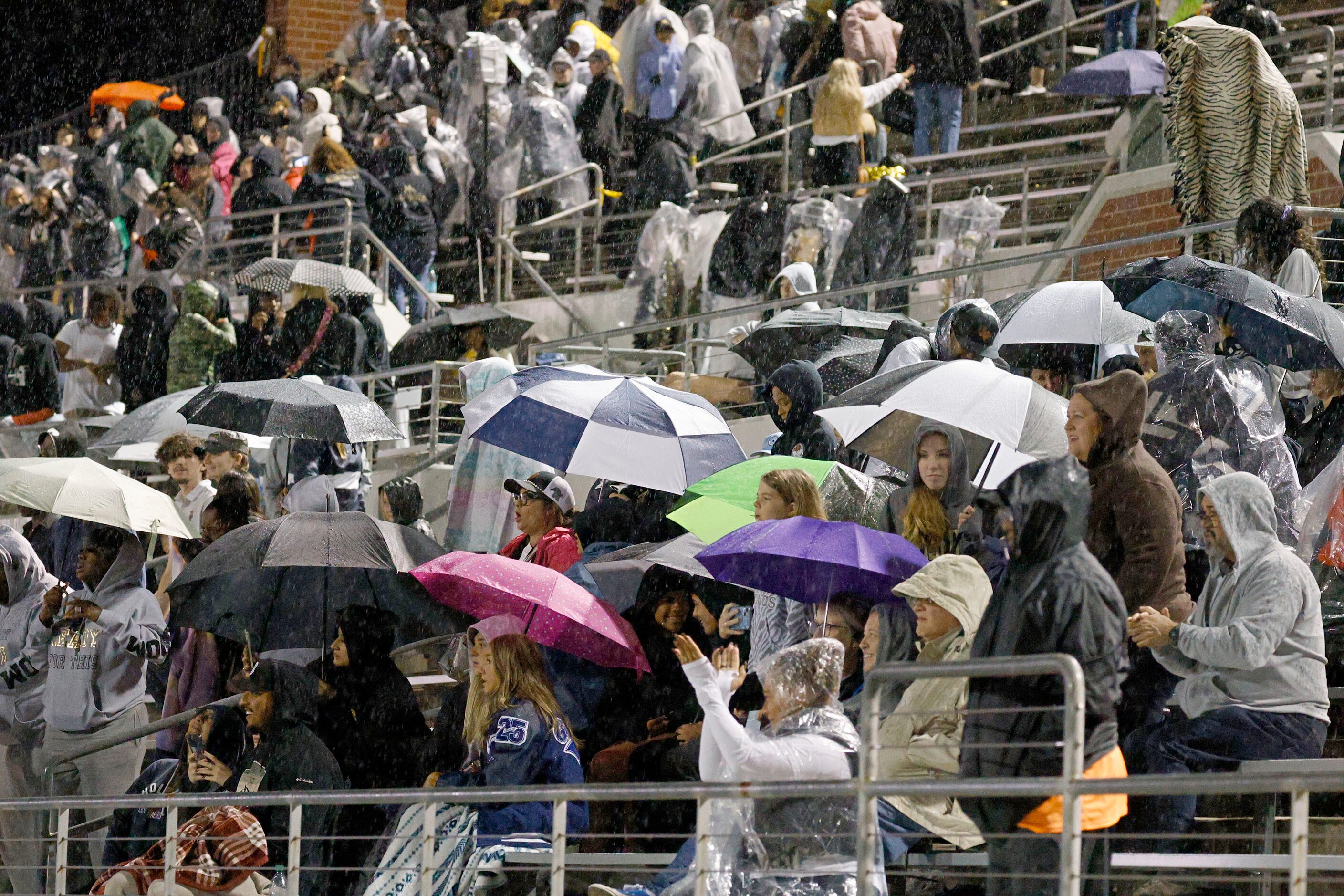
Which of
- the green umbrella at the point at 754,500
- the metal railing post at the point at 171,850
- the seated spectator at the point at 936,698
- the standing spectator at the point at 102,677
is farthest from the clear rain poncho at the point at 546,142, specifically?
the seated spectator at the point at 936,698

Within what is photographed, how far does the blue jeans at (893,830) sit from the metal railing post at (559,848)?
3.36 ft

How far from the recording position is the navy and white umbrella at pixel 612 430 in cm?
1004

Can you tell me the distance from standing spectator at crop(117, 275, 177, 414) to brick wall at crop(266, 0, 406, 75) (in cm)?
917

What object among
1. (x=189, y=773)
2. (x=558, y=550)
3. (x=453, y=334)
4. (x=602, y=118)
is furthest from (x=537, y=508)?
(x=602, y=118)

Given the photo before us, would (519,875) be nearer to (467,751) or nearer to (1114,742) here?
(467,751)

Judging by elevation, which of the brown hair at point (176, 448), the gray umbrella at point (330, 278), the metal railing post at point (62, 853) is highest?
the gray umbrella at point (330, 278)

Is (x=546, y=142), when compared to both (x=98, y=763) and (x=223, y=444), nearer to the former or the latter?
(x=223, y=444)

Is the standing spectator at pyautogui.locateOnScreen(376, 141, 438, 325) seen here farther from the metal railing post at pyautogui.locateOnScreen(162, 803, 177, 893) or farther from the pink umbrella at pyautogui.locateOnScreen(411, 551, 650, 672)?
the metal railing post at pyautogui.locateOnScreen(162, 803, 177, 893)

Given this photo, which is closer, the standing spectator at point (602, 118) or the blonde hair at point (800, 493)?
the blonde hair at point (800, 493)

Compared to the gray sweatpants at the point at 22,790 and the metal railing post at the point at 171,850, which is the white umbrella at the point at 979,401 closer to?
the metal railing post at the point at 171,850

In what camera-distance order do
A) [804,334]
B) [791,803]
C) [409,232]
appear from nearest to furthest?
[791,803]
[804,334]
[409,232]

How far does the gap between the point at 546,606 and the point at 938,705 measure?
1844mm

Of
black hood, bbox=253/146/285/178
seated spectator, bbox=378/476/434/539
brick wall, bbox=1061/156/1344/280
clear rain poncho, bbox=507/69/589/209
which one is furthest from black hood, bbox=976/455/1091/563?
black hood, bbox=253/146/285/178

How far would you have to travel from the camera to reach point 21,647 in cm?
1093
